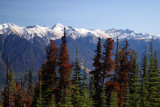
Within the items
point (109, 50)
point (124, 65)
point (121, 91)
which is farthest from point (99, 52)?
point (121, 91)

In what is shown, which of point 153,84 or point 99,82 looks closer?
point 153,84

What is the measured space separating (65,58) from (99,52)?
6855 mm

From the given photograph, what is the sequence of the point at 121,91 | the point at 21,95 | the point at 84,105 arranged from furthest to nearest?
the point at 21,95 → the point at 121,91 → the point at 84,105

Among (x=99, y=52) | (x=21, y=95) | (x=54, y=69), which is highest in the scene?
(x=99, y=52)

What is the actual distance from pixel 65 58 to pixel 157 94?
1545cm

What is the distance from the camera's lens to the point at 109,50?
3906 cm

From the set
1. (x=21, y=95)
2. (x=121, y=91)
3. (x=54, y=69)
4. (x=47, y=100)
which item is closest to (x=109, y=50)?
(x=121, y=91)

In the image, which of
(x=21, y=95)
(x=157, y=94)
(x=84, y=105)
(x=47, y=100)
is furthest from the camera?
(x=21, y=95)

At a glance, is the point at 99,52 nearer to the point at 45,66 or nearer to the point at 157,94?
the point at 45,66

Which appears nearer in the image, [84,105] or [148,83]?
[84,105]

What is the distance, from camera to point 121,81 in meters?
40.5

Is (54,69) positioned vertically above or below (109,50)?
below

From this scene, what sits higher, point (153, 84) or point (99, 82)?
point (153, 84)

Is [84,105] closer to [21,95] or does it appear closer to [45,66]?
[45,66]
